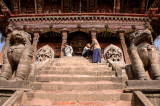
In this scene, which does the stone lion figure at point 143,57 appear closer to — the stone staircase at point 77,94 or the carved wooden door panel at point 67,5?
the stone staircase at point 77,94

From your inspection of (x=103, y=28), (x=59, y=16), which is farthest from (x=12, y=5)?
(x=103, y=28)

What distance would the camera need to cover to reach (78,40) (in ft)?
48.3

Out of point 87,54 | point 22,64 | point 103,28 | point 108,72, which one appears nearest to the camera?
point 22,64

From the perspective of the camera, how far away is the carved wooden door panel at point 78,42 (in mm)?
14414

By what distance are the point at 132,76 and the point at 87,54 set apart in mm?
4538

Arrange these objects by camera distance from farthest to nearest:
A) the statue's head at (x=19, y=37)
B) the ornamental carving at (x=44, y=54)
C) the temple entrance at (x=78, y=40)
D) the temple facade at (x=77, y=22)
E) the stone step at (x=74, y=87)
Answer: the temple entrance at (x=78, y=40) < the temple facade at (x=77, y=22) < the ornamental carving at (x=44, y=54) < the statue's head at (x=19, y=37) < the stone step at (x=74, y=87)

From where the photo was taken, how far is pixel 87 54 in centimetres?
797

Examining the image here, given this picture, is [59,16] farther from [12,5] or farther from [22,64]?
[22,64]

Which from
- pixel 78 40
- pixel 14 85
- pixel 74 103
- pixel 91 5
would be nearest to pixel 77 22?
pixel 78 40

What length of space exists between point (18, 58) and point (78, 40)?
1126cm

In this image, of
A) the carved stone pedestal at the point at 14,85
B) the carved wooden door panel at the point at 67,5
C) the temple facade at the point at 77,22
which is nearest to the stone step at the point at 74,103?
the carved stone pedestal at the point at 14,85

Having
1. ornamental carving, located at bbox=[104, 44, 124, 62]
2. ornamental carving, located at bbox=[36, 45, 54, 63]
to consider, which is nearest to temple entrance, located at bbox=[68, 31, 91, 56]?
ornamental carving, located at bbox=[36, 45, 54, 63]

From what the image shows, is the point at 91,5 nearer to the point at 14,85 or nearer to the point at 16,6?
the point at 16,6

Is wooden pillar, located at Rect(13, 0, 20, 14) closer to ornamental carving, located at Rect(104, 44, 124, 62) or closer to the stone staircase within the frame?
ornamental carving, located at Rect(104, 44, 124, 62)
